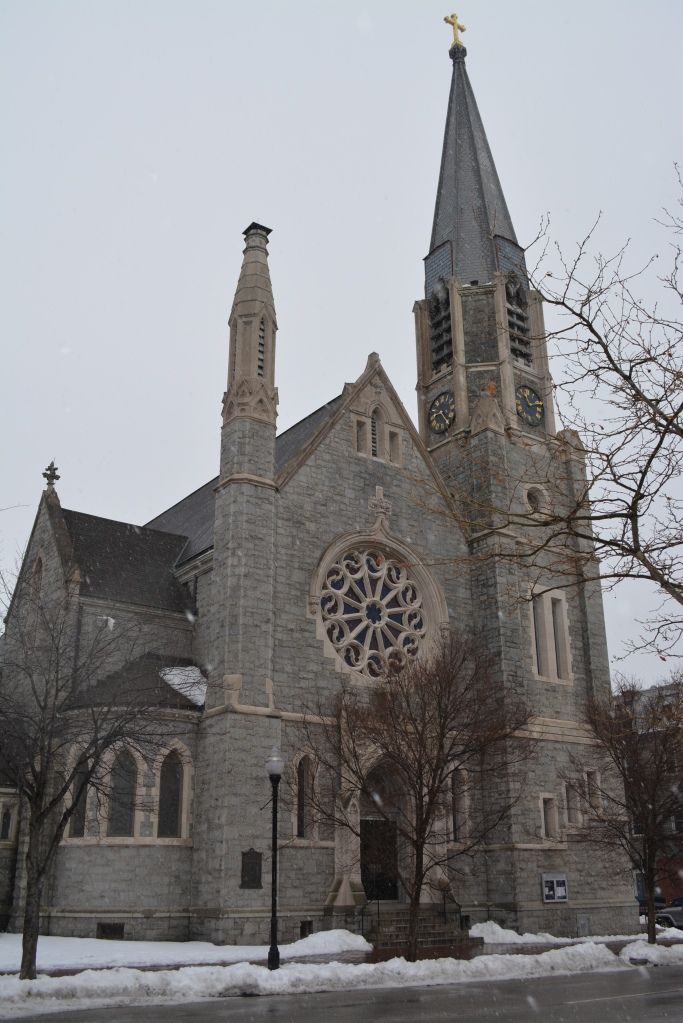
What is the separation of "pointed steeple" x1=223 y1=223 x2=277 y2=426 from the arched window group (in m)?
10.0

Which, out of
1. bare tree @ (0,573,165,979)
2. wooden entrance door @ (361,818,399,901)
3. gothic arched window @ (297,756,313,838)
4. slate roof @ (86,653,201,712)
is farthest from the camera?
wooden entrance door @ (361,818,399,901)

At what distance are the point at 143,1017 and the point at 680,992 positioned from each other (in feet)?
26.3

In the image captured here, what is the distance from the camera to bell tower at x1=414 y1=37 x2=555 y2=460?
1451 inches

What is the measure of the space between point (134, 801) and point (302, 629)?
642 centimetres

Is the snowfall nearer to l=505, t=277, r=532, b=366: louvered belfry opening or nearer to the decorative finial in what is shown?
the decorative finial

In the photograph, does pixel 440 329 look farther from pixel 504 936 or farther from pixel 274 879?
pixel 274 879

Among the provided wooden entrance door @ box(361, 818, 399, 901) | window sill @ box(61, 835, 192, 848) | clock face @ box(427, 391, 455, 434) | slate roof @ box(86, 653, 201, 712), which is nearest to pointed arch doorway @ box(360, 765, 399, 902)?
wooden entrance door @ box(361, 818, 399, 901)

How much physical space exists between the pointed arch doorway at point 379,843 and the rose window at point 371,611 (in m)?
3.27

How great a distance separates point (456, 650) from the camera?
81.6 ft

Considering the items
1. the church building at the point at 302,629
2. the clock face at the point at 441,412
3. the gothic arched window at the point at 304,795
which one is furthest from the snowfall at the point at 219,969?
the clock face at the point at 441,412

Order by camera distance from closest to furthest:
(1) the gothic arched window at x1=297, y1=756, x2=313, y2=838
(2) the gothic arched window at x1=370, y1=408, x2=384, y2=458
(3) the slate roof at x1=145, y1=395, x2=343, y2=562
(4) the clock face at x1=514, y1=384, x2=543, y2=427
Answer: (1) the gothic arched window at x1=297, y1=756, x2=313, y2=838 → (3) the slate roof at x1=145, y1=395, x2=343, y2=562 → (2) the gothic arched window at x1=370, y1=408, x2=384, y2=458 → (4) the clock face at x1=514, y1=384, x2=543, y2=427

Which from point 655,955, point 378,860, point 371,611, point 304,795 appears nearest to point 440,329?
point 371,611

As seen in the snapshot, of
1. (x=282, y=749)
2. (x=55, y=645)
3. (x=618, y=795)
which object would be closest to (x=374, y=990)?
(x=55, y=645)

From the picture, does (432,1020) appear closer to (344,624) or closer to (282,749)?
(282,749)
